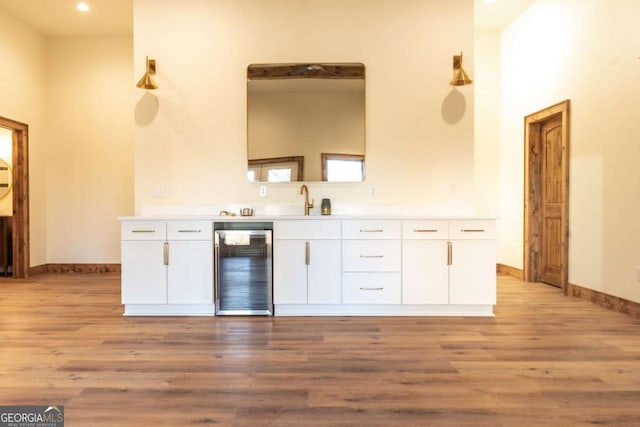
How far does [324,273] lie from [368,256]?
43 cm

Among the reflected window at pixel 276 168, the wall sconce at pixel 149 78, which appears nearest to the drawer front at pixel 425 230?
the reflected window at pixel 276 168

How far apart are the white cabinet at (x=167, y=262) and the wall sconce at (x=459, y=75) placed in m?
2.70

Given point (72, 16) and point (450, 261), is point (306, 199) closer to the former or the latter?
point (450, 261)

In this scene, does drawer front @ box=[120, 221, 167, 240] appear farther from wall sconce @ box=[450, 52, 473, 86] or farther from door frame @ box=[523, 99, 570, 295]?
door frame @ box=[523, 99, 570, 295]

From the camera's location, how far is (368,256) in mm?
3430

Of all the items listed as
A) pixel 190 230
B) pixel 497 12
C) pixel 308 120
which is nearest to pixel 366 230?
pixel 308 120

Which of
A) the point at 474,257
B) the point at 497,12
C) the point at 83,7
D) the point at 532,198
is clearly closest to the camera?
the point at 474,257

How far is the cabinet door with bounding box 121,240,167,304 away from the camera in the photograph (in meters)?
3.43

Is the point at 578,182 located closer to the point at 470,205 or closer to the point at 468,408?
the point at 470,205

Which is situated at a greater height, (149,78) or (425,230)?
(149,78)

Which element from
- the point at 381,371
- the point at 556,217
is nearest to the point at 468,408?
the point at 381,371

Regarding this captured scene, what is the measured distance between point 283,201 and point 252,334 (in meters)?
1.44

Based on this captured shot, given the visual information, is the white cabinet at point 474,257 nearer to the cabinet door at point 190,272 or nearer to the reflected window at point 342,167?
the reflected window at point 342,167

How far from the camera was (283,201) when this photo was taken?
153 inches
